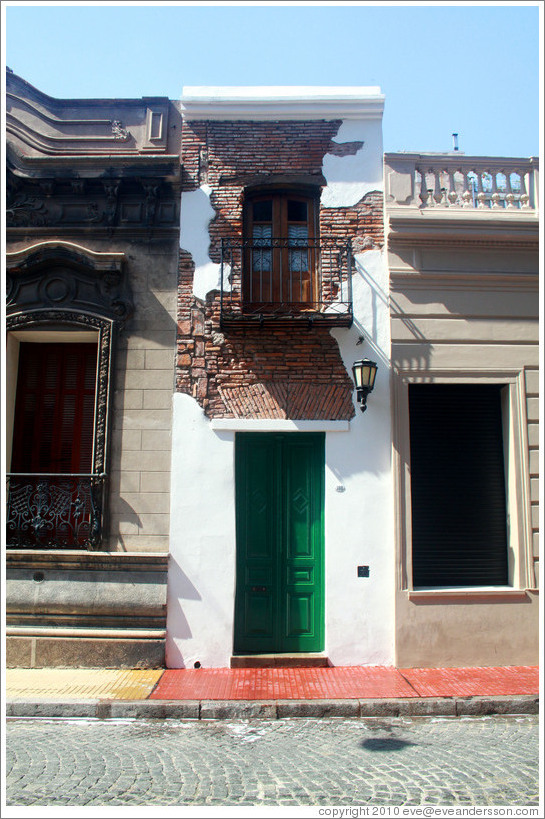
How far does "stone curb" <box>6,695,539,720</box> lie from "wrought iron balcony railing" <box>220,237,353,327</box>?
4556 mm

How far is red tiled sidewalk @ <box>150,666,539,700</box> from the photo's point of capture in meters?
6.41

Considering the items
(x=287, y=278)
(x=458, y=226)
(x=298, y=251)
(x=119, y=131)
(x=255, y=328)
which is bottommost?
(x=255, y=328)

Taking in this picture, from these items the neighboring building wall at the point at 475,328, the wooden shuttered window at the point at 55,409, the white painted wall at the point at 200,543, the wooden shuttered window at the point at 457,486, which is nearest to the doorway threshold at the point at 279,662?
the white painted wall at the point at 200,543

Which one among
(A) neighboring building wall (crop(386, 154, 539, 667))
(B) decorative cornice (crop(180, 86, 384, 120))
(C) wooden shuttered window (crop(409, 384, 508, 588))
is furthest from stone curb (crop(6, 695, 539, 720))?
(B) decorative cornice (crop(180, 86, 384, 120))

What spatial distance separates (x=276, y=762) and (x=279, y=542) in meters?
3.24

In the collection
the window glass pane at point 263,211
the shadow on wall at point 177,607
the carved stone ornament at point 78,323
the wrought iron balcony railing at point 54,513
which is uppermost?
the window glass pane at point 263,211

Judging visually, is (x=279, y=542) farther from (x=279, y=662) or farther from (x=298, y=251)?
(x=298, y=251)

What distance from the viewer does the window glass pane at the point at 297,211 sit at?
8.77 m

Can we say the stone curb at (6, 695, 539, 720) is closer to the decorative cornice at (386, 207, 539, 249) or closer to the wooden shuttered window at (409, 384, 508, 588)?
the wooden shuttered window at (409, 384, 508, 588)

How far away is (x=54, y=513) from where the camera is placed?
782 cm

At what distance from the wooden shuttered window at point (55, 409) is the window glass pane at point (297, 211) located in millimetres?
3466

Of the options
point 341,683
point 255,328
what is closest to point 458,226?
point 255,328

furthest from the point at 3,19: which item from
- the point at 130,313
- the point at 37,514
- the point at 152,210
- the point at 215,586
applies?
the point at 215,586

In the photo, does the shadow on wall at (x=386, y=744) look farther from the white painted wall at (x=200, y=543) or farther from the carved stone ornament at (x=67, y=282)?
the carved stone ornament at (x=67, y=282)
